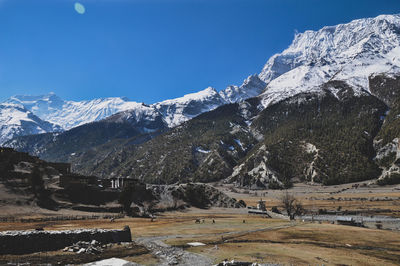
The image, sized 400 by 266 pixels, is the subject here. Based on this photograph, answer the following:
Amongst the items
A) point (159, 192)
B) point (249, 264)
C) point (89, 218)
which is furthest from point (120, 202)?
point (249, 264)

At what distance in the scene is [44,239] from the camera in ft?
121

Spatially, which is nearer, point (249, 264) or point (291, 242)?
Result: point (249, 264)

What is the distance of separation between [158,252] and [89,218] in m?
63.6

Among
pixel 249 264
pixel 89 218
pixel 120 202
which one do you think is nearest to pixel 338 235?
pixel 249 264

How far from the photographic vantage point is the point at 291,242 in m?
55.4

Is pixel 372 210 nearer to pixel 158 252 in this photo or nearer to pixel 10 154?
pixel 158 252

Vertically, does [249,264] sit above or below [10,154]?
below

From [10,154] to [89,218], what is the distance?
75717 millimetres

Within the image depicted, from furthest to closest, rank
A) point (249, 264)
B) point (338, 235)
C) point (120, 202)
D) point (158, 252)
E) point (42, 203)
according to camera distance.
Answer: point (120, 202), point (42, 203), point (338, 235), point (158, 252), point (249, 264)

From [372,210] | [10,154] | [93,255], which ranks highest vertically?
[10,154]

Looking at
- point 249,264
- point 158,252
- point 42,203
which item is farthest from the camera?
point 42,203

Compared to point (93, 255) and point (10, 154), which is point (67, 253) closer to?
point (93, 255)

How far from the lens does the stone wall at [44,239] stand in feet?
113

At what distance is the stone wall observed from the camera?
3456 cm
